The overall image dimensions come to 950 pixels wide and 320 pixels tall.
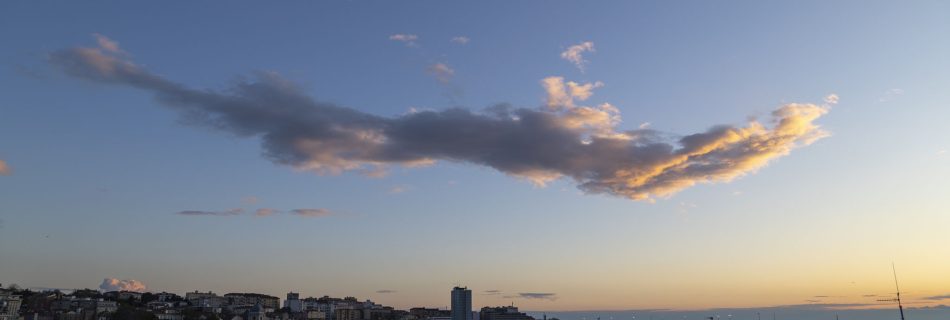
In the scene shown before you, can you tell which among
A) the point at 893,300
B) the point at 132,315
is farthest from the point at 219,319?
the point at 893,300

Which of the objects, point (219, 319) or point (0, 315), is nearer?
point (0, 315)

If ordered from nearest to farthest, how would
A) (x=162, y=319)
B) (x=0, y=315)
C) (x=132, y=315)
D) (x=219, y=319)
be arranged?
(x=0, y=315) → (x=132, y=315) → (x=162, y=319) → (x=219, y=319)

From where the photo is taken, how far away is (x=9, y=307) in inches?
6550

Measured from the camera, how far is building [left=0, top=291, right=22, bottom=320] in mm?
157387

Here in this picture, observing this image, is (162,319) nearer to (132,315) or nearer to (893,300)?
(132,315)

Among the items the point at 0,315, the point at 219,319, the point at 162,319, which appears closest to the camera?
the point at 0,315

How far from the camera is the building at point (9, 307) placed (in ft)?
516

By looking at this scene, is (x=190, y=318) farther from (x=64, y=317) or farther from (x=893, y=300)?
(x=893, y=300)

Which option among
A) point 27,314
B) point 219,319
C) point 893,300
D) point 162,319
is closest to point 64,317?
point 27,314

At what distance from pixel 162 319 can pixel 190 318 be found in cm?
782

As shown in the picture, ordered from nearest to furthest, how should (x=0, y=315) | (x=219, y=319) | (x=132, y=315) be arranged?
(x=0, y=315), (x=132, y=315), (x=219, y=319)

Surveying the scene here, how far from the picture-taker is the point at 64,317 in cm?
17625

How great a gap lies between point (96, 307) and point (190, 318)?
85.3 ft

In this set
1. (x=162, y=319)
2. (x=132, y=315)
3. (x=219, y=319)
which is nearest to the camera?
(x=132, y=315)
